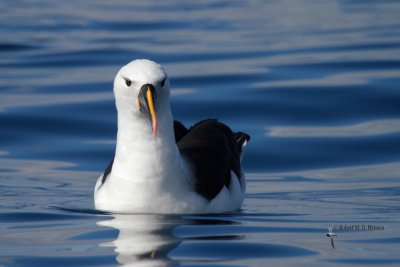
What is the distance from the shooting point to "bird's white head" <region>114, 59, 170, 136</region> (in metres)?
8.91

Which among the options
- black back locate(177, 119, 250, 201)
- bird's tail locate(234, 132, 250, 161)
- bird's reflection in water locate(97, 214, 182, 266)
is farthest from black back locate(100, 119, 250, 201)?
bird's reflection in water locate(97, 214, 182, 266)

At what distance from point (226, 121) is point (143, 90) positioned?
6.73 meters

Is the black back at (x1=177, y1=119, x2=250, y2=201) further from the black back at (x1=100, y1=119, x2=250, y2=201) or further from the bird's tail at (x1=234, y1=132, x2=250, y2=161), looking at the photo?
the bird's tail at (x1=234, y1=132, x2=250, y2=161)

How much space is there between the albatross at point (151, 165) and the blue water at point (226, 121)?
0.14 meters

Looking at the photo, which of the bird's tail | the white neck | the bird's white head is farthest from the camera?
the bird's tail

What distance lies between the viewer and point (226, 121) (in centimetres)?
1558

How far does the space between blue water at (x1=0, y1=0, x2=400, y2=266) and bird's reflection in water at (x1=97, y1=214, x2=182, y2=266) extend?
20 mm

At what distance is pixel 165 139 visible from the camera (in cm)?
927

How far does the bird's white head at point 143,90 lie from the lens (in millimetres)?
8906

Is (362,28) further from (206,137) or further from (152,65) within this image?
(152,65)

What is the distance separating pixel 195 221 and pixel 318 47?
39.5 feet

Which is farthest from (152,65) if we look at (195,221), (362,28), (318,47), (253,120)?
(362,28)

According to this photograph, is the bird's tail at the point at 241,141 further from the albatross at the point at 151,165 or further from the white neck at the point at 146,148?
the white neck at the point at 146,148

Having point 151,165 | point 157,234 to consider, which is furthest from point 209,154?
point 157,234
